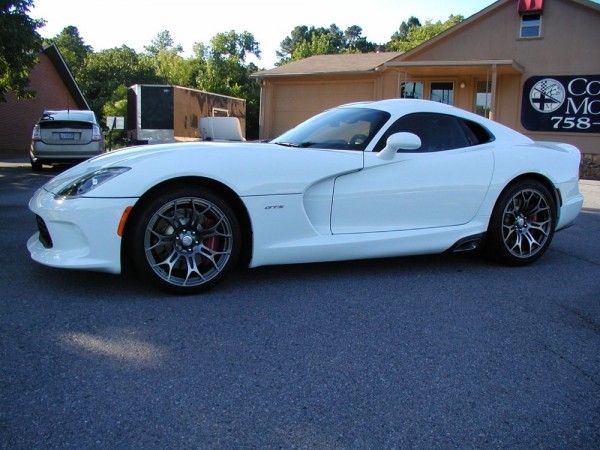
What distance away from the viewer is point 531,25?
16469 millimetres

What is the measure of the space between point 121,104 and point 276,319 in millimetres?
35924

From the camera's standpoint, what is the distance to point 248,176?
3779 millimetres

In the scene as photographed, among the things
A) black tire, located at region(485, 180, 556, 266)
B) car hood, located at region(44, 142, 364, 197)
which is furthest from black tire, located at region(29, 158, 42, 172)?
black tire, located at region(485, 180, 556, 266)

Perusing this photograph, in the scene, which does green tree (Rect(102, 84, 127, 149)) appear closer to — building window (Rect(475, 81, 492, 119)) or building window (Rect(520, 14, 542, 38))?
building window (Rect(475, 81, 492, 119))

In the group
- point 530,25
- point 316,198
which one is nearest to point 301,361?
point 316,198

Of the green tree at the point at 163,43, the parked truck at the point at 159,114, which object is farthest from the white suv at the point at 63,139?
the green tree at the point at 163,43

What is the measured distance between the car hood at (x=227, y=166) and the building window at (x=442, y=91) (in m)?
15.0

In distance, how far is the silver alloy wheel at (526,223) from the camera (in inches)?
187

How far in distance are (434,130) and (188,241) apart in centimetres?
226

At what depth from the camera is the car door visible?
4.11 m

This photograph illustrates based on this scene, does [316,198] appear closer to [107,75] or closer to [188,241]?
[188,241]

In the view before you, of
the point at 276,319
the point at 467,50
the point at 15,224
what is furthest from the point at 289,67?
the point at 276,319

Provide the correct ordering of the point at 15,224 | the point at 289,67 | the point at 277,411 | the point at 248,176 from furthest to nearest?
the point at 289,67
the point at 15,224
the point at 248,176
the point at 277,411

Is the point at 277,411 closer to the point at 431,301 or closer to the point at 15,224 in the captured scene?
the point at 431,301
